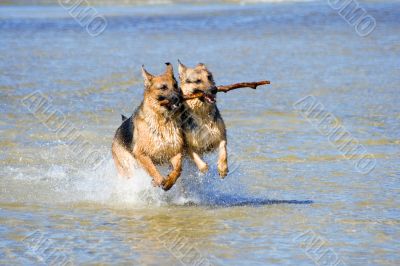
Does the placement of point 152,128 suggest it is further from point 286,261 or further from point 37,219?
point 286,261

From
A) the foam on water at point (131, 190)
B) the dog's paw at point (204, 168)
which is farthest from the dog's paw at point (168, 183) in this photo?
the foam on water at point (131, 190)

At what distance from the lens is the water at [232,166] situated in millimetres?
7367

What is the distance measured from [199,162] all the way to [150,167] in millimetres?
481

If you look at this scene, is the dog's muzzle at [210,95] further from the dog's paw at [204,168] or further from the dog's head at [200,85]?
the dog's paw at [204,168]

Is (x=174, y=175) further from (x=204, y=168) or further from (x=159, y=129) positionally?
(x=159, y=129)

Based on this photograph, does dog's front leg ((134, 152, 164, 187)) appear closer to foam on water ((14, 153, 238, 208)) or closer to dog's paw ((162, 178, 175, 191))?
dog's paw ((162, 178, 175, 191))

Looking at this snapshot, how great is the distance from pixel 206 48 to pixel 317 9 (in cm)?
1015

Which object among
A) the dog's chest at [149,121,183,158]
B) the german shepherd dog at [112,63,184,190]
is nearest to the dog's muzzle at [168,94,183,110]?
the german shepherd dog at [112,63,184,190]

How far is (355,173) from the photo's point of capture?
10.1 meters

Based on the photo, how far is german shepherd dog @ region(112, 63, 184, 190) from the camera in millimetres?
8672

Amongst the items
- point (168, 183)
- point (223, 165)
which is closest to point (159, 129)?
point (168, 183)

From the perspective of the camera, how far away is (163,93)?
341 inches

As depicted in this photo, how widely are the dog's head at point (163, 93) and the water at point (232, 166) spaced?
0.88 m

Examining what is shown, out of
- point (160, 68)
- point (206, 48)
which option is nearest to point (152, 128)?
point (160, 68)
